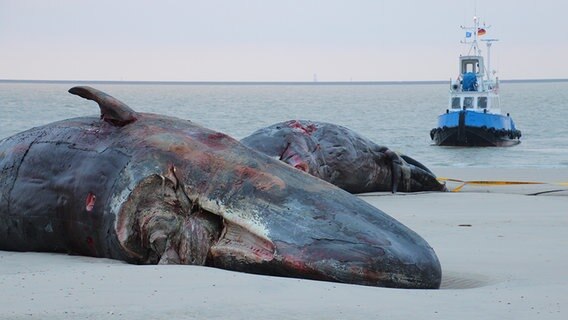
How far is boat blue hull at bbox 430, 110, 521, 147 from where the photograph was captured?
36656mm

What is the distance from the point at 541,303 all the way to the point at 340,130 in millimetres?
7251

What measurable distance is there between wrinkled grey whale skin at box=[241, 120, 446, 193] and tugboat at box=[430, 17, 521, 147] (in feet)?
79.5

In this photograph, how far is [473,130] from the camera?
36.9 meters

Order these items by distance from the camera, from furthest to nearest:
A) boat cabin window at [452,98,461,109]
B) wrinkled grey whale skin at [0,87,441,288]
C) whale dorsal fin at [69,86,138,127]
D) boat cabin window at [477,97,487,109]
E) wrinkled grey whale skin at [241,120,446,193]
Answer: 1. boat cabin window at [452,98,461,109]
2. boat cabin window at [477,97,487,109]
3. wrinkled grey whale skin at [241,120,446,193]
4. whale dorsal fin at [69,86,138,127]
5. wrinkled grey whale skin at [0,87,441,288]

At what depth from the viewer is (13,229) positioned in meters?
7.01

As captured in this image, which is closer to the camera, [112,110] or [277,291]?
[277,291]

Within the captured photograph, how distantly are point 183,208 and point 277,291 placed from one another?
141 cm

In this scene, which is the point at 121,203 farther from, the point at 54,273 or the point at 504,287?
the point at 504,287

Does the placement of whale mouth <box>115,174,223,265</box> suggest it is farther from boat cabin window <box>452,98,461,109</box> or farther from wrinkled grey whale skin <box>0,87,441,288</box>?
boat cabin window <box>452,98,461,109</box>

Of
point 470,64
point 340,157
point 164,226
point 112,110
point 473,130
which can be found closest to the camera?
point 164,226

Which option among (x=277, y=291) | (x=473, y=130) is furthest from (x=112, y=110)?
(x=473, y=130)

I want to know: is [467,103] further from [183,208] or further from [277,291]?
[277,291]

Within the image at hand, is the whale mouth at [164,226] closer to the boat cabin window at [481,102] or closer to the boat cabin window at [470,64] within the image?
the boat cabin window at [481,102]

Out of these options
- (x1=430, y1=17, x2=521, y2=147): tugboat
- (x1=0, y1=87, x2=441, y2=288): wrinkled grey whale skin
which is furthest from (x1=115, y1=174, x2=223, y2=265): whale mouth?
(x1=430, y1=17, x2=521, y2=147): tugboat
